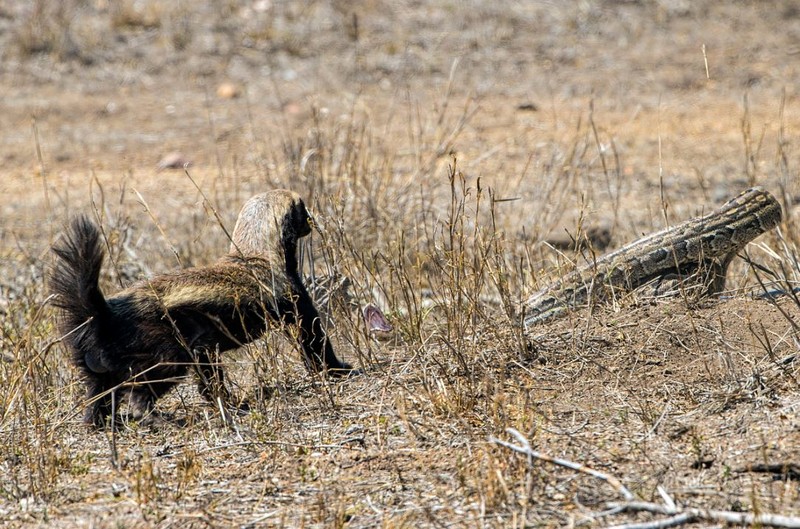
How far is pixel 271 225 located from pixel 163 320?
44.2 inches

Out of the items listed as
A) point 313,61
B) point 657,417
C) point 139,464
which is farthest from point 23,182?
point 657,417

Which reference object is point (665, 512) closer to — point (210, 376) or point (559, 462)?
point (559, 462)

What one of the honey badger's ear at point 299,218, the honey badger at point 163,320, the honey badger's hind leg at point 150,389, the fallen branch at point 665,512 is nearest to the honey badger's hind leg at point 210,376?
the honey badger at point 163,320

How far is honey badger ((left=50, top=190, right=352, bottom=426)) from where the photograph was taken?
530 cm

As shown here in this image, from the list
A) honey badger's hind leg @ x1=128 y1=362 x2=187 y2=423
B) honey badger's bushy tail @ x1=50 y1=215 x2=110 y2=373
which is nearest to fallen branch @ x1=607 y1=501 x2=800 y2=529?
honey badger's hind leg @ x1=128 y1=362 x2=187 y2=423

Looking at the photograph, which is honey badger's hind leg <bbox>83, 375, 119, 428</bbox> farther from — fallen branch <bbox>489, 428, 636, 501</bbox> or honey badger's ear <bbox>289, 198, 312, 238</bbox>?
fallen branch <bbox>489, 428, 636, 501</bbox>

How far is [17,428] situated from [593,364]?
113 inches

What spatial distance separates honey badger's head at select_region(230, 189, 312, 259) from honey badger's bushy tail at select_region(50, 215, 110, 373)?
1.24 metres

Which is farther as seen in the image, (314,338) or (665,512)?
(314,338)

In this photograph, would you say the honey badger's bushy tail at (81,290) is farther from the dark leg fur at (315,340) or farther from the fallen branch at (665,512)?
the fallen branch at (665,512)

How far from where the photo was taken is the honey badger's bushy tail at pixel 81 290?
5211mm

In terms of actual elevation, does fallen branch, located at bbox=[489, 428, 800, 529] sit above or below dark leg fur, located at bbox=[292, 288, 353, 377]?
above

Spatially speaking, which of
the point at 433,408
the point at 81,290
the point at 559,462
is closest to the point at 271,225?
the point at 81,290

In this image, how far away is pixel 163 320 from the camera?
5.57m
